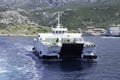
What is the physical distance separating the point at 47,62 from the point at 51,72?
15.4 meters

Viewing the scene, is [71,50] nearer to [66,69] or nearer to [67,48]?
[67,48]

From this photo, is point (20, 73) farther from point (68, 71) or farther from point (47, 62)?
point (47, 62)

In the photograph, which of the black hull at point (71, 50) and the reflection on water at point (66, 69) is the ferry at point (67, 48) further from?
the reflection on water at point (66, 69)

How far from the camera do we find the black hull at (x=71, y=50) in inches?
4136

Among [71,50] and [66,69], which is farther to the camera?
[71,50]

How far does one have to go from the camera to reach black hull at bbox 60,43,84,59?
10506cm

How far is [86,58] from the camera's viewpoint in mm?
Answer: 108500

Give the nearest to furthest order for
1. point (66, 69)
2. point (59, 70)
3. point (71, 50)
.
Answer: point (59, 70)
point (66, 69)
point (71, 50)

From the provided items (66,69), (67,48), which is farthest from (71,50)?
(66,69)

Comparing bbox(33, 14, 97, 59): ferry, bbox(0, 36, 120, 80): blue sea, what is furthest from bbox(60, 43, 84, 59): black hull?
bbox(0, 36, 120, 80): blue sea

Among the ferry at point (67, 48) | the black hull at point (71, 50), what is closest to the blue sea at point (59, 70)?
the ferry at point (67, 48)

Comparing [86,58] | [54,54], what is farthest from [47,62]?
[86,58]

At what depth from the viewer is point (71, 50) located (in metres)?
106

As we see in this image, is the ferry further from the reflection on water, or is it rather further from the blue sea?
the reflection on water
